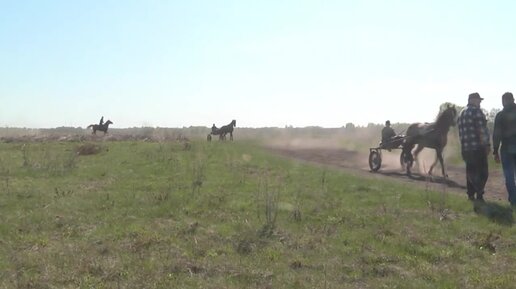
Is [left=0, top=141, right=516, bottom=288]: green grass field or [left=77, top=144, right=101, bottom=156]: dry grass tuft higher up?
[left=77, top=144, right=101, bottom=156]: dry grass tuft

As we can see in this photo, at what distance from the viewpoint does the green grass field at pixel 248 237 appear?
7.24 meters

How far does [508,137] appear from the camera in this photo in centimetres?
1184

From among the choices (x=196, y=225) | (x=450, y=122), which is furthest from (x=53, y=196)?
(x=450, y=122)

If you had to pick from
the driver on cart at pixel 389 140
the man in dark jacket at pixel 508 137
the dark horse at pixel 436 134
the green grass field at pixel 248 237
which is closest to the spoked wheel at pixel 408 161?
the dark horse at pixel 436 134

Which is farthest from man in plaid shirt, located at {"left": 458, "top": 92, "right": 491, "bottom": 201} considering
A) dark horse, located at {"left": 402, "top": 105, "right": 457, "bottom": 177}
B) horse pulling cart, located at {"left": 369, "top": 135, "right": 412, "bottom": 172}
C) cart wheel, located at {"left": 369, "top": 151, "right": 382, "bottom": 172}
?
cart wheel, located at {"left": 369, "top": 151, "right": 382, "bottom": 172}

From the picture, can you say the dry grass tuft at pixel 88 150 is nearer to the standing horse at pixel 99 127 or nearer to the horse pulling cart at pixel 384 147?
the horse pulling cart at pixel 384 147

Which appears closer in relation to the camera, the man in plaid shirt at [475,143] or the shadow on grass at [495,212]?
the shadow on grass at [495,212]

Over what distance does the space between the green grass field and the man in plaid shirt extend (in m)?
0.64

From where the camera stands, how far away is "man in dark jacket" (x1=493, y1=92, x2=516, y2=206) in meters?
11.8

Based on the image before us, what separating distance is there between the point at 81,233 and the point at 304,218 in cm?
427

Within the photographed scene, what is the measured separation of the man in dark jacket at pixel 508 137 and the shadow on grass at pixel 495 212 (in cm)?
71

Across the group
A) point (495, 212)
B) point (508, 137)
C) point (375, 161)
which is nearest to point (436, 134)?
point (375, 161)

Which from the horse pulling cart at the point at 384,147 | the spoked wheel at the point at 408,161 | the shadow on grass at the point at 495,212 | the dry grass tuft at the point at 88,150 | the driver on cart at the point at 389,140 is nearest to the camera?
the shadow on grass at the point at 495,212

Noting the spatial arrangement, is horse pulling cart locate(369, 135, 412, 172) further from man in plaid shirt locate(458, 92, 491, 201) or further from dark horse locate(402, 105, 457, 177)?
man in plaid shirt locate(458, 92, 491, 201)
